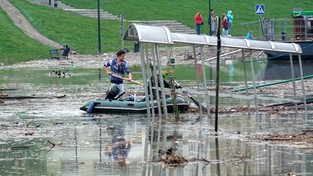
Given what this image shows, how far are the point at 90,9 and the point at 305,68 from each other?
26.3 metres

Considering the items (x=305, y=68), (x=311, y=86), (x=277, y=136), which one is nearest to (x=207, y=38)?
(x=277, y=136)

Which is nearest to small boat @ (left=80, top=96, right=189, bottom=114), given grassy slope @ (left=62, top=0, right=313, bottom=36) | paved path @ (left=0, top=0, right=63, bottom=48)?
paved path @ (left=0, top=0, right=63, bottom=48)

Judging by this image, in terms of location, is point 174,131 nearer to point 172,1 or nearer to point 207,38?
point 207,38

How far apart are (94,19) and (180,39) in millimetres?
41968

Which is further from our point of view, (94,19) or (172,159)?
(94,19)

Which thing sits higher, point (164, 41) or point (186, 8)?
point (186, 8)

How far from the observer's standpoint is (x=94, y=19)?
65062mm

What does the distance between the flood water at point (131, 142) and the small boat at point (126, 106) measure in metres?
0.33

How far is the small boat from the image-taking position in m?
24.9

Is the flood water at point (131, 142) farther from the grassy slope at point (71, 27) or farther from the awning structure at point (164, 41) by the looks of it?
the grassy slope at point (71, 27)

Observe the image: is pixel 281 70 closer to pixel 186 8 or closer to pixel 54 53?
pixel 54 53

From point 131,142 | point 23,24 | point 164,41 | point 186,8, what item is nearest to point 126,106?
point 164,41

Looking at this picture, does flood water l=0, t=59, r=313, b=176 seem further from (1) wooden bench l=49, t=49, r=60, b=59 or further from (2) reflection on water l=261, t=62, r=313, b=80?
(1) wooden bench l=49, t=49, r=60, b=59

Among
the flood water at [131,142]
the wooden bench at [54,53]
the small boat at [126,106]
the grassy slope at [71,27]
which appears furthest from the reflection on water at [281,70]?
the small boat at [126,106]
